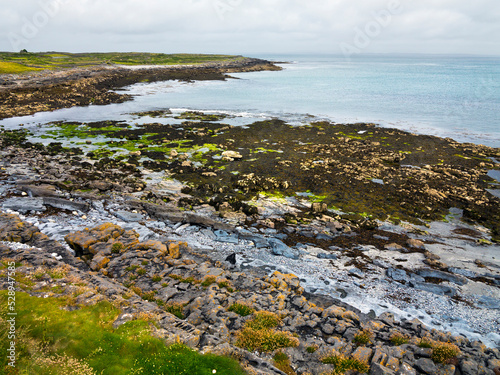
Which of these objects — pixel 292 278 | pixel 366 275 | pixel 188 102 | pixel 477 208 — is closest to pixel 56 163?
pixel 292 278

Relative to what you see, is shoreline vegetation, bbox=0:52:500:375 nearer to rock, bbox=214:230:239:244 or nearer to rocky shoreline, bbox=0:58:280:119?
rock, bbox=214:230:239:244

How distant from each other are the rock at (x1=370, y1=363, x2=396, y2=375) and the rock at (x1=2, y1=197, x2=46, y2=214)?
26333mm

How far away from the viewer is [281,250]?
21.7m

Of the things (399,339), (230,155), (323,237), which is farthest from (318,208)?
(230,155)

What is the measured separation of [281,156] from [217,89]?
266ft

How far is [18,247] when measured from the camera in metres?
17.6

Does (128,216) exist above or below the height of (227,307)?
above

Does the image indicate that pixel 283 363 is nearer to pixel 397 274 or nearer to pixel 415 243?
pixel 397 274

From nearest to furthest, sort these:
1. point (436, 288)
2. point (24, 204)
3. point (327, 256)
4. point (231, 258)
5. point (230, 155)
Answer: point (436, 288)
point (231, 258)
point (327, 256)
point (24, 204)
point (230, 155)

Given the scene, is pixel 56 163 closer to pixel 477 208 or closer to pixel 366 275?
pixel 366 275

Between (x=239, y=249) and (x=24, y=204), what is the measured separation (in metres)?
18.8

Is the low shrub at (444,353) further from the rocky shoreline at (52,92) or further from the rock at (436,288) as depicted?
the rocky shoreline at (52,92)

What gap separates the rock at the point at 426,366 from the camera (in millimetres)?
11445

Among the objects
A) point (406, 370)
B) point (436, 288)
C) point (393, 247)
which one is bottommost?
point (436, 288)
